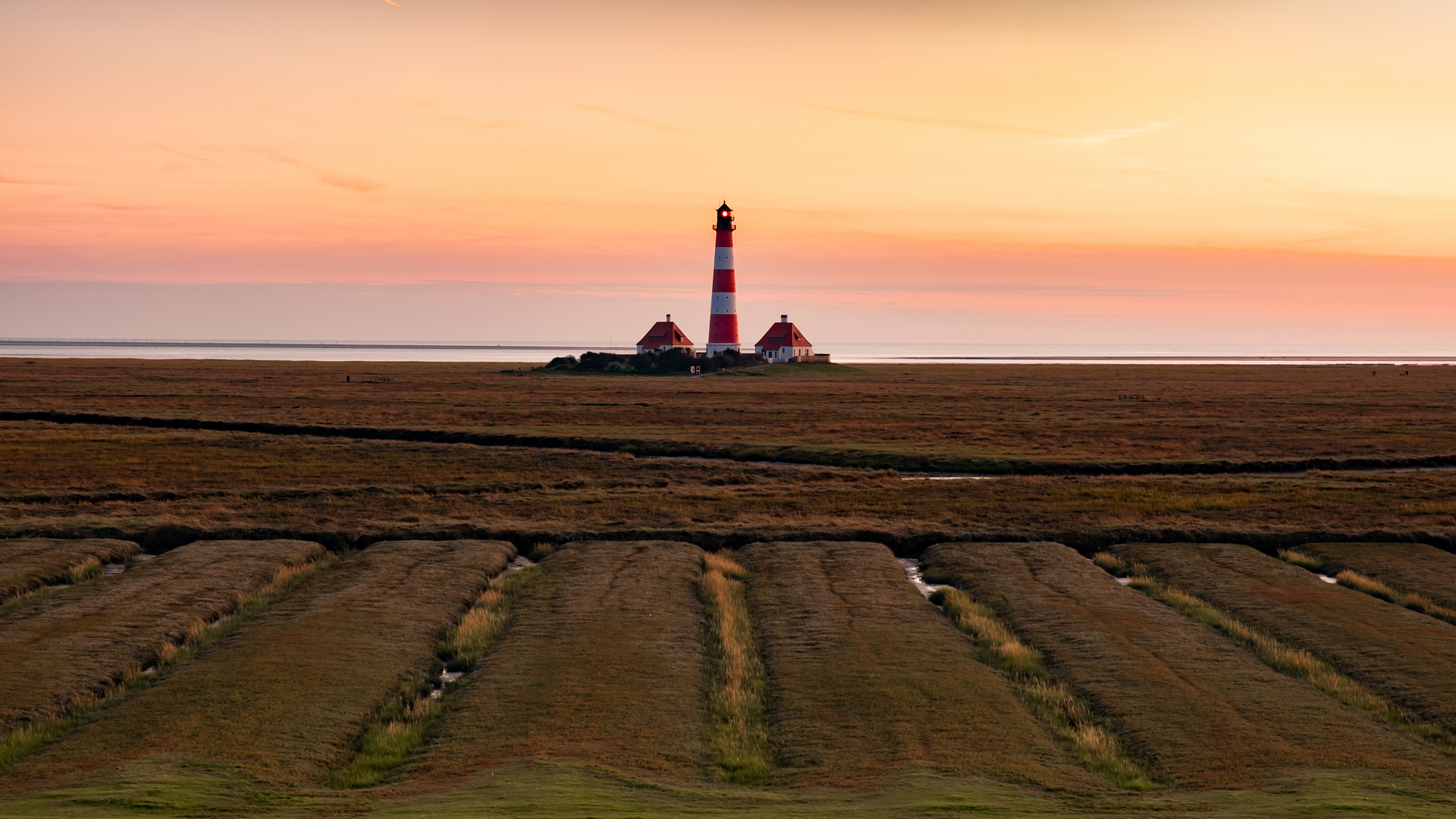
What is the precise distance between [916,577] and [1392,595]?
361 inches

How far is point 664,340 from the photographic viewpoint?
142500 millimetres

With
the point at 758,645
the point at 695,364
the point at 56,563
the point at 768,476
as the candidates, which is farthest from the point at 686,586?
the point at 695,364

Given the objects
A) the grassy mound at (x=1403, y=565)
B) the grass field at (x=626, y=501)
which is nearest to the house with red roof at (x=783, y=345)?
the grass field at (x=626, y=501)

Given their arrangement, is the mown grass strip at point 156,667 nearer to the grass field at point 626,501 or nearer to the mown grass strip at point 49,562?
the mown grass strip at point 49,562

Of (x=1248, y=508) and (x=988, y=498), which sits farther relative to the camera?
(x=988, y=498)

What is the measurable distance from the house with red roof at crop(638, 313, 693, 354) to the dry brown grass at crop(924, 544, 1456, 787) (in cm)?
11927

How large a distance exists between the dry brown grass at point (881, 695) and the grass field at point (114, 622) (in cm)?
895

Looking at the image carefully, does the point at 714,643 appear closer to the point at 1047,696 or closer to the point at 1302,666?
the point at 1047,696

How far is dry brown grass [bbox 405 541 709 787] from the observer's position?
12.8 meters

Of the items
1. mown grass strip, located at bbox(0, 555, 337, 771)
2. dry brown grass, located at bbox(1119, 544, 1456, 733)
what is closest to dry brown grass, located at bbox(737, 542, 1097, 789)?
dry brown grass, located at bbox(1119, 544, 1456, 733)

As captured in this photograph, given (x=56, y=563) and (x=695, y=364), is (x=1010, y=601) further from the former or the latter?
(x=695, y=364)

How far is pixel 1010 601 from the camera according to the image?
71.2ft

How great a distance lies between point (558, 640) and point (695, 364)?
356ft

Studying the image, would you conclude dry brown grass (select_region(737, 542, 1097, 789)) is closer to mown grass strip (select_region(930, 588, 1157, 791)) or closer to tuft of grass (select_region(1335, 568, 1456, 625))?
mown grass strip (select_region(930, 588, 1157, 791))
